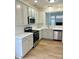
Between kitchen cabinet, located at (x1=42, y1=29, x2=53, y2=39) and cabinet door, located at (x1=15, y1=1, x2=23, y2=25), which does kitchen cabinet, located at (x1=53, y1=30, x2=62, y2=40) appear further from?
cabinet door, located at (x1=15, y1=1, x2=23, y2=25)

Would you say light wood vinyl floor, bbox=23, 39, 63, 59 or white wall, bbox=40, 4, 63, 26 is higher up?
white wall, bbox=40, 4, 63, 26

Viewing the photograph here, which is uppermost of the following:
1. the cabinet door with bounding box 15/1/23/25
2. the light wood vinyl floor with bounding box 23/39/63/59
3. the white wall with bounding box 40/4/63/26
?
the white wall with bounding box 40/4/63/26

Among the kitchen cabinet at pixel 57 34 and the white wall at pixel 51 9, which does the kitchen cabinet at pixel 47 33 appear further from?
the white wall at pixel 51 9

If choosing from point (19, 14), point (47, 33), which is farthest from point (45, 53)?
point (47, 33)

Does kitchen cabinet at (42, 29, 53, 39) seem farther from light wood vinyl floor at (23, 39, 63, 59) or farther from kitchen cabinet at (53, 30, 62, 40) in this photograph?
light wood vinyl floor at (23, 39, 63, 59)

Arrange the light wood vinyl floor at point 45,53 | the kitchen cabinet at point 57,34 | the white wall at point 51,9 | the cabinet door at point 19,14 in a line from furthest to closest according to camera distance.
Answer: the white wall at point 51,9, the kitchen cabinet at point 57,34, the cabinet door at point 19,14, the light wood vinyl floor at point 45,53

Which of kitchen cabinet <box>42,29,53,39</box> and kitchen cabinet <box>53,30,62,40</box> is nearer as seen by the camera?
kitchen cabinet <box>53,30,62,40</box>

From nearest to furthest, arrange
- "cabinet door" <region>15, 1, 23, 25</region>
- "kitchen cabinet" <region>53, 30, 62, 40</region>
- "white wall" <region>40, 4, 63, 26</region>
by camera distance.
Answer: "cabinet door" <region>15, 1, 23, 25</region>, "kitchen cabinet" <region>53, 30, 62, 40</region>, "white wall" <region>40, 4, 63, 26</region>

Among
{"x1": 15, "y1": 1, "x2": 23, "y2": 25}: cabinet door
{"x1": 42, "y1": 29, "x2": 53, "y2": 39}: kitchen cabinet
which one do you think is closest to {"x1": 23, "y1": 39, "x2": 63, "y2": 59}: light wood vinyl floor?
{"x1": 15, "y1": 1, "x2": 23, "y2": 25}: cabinet door

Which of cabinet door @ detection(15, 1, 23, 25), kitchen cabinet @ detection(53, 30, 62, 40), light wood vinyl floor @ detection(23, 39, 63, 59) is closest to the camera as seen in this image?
light wood vinyl floor @ detection(23, 39, 63, 59)

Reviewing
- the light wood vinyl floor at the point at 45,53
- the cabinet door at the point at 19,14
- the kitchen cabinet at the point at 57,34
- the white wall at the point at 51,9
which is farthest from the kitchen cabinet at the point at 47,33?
the cabinet door at the point at 19,14
